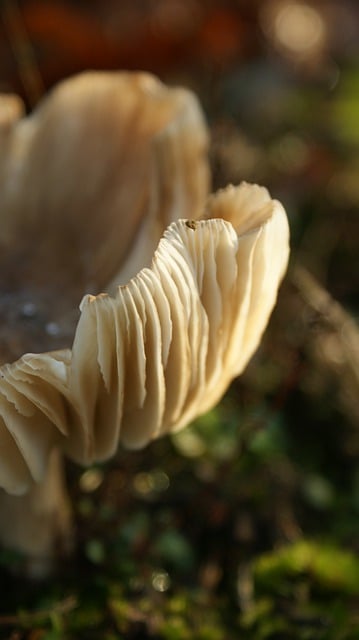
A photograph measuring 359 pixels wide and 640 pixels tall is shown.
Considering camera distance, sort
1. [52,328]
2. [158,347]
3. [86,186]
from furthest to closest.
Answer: [86,186], [52,328], [158,347]

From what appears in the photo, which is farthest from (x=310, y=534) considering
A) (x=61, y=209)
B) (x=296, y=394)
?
(x=61, y=209)

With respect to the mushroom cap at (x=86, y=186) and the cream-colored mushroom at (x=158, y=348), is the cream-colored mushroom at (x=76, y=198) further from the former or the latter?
the cream-colored mushroom at (x=158, y=348)

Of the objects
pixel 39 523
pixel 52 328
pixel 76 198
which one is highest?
A: pixel 76 198

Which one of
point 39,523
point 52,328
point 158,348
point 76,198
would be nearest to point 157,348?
point 158,348

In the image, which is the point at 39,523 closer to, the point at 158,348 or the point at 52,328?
the point at 52,328

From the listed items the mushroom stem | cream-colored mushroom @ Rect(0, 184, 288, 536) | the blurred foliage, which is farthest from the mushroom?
the blurred foliage

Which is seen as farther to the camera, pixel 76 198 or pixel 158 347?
pixel 76 198

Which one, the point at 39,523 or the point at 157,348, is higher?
the point at 157,348

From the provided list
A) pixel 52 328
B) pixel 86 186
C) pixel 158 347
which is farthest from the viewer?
pixel 86 186

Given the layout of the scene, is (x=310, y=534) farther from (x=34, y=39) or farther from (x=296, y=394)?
(x=34, y=39)
